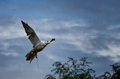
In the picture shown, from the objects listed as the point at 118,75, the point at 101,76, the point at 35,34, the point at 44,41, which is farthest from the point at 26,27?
the point at 118,75

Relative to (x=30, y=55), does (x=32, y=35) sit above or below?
above

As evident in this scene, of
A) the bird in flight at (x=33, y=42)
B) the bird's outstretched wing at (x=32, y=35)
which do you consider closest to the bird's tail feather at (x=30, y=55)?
the bird in flight at (x=33, y=42)

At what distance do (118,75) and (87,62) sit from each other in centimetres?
193

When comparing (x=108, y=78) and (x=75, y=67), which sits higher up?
(x=75, y=67)

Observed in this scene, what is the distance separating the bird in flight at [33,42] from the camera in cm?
923

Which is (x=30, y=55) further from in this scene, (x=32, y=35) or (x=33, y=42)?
(x=32, y=35)

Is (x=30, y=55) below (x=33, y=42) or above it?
below

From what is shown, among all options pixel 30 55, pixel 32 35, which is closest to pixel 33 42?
pixel 32 35

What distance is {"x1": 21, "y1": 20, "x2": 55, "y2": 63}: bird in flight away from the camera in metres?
9.23

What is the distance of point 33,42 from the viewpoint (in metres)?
9.69

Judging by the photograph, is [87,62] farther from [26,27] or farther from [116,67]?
[26,27]

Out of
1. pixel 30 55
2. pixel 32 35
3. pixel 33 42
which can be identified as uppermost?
pixel 32 35

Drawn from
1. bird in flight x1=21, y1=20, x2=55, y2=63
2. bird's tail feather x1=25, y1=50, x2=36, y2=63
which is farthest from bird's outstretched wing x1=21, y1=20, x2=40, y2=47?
bird's tail feather x1=25, y1=50, x2=36, y2=63

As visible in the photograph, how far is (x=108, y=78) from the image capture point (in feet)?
29.1
